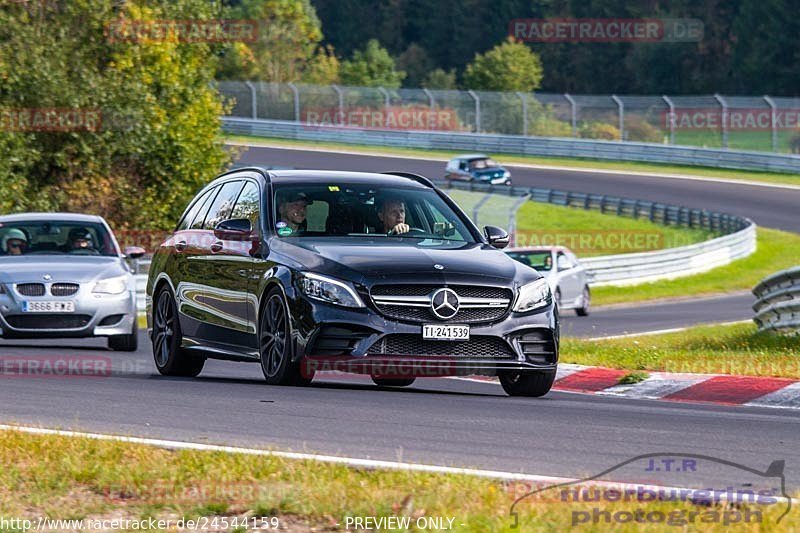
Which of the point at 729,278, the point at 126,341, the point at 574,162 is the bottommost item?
the point at 574,162

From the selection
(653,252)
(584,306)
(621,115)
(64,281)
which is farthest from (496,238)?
(621,115)

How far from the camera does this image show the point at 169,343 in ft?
43.0

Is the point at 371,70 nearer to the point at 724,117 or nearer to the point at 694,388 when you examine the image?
the point at 724,117

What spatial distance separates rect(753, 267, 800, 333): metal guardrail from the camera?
16.9 metres

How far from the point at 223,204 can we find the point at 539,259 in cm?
1790

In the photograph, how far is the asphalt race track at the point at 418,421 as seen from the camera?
777cm

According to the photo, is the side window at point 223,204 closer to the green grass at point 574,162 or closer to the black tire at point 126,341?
the black tire at point 126,341

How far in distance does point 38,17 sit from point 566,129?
36240 millimetres

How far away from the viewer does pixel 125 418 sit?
938 cm

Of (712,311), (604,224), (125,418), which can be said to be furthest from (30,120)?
(125,418)

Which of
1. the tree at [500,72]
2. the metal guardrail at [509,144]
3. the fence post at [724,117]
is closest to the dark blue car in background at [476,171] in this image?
the fence post at [724,117]

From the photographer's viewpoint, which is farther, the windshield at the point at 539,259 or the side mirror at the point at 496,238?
the windshield at the point at 539,259

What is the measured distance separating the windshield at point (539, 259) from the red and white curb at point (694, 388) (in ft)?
51.2

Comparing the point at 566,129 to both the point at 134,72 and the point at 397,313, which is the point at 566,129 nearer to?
the point at 134,72
